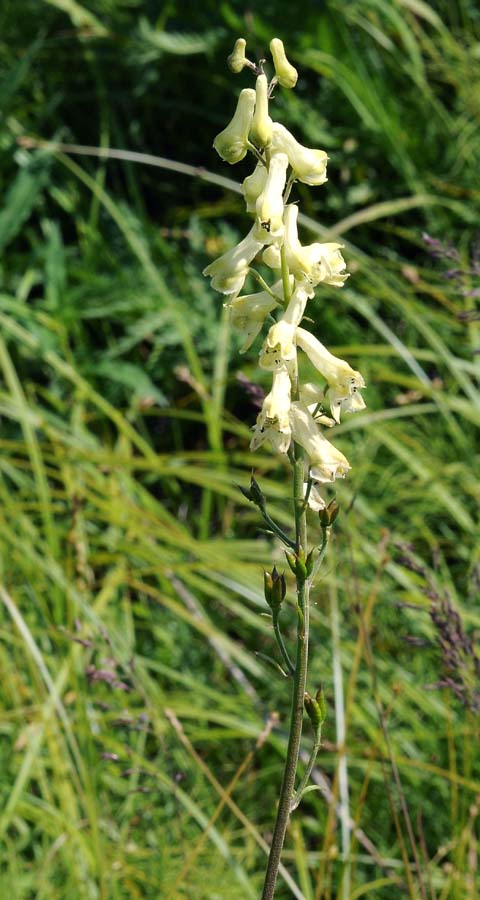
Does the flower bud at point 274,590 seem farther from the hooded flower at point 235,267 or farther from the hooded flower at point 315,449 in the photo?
the hooded flower at point 235,267

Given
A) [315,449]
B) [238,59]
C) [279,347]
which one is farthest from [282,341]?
[238,59]

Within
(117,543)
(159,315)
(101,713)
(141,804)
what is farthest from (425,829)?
(159,315)

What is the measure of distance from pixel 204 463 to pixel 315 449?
87.4 inches

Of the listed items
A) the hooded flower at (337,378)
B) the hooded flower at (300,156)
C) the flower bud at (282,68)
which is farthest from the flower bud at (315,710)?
the flower bud at (282,68)

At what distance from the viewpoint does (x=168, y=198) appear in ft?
13.2

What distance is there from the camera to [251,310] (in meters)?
1.26

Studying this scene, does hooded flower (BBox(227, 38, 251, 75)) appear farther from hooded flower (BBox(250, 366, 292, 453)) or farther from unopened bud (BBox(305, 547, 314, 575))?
unopened bud (BBox(305, 547, 314, 575))

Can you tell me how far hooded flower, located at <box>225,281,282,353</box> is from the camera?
1.25 meters

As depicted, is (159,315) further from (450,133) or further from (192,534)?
(450,133)

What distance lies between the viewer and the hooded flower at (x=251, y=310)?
125 centimetres

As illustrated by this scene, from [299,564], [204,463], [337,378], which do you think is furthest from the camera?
[204,463]

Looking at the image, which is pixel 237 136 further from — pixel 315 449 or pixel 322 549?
pixel 322 549

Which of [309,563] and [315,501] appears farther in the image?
[315,501]

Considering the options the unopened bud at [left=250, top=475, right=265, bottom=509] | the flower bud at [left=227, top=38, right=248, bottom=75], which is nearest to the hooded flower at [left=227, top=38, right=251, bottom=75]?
the flower bud at [left=227, top=38, right=248, bottom=75]
